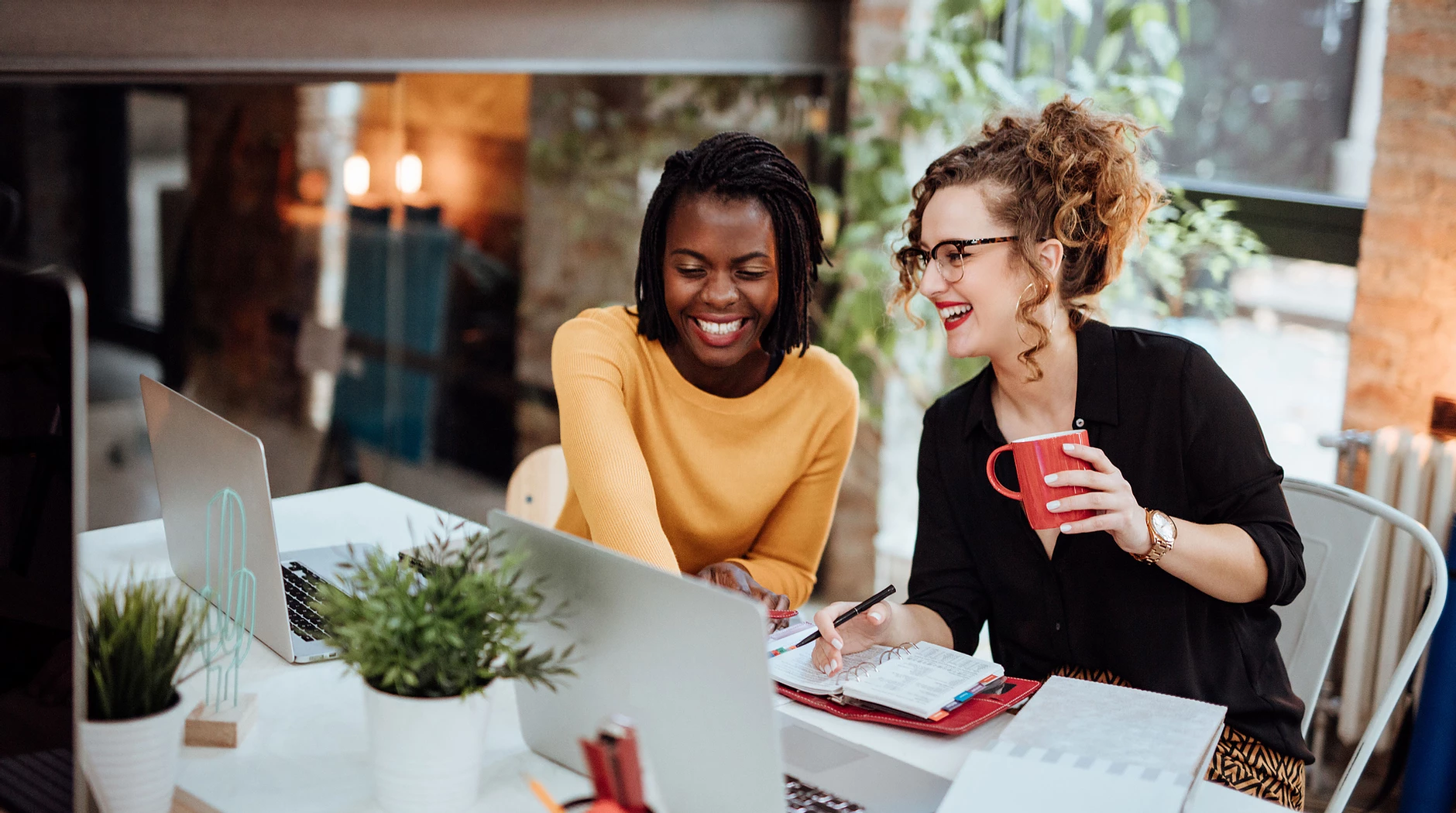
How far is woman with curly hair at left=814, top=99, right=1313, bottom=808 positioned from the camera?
1.57 metres

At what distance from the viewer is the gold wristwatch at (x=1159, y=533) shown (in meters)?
1.49

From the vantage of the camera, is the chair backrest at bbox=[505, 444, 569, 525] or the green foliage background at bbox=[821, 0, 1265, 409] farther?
the green foliage background at bbox=[821, 0, 1265, 409]

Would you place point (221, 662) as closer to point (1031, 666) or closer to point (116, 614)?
point (116, 614)

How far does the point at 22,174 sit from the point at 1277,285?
9.42 feet

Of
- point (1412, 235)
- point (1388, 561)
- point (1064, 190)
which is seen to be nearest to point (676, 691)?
point (1064, 190)

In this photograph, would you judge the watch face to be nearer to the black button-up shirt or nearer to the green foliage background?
the black button-up shirt

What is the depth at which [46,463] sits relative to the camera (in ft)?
3.04

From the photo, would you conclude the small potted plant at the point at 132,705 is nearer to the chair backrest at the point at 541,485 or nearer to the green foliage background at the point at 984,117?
the chair backrest at the point at 541,485

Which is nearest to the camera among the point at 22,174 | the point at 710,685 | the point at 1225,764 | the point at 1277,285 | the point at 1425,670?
the point at 710,685

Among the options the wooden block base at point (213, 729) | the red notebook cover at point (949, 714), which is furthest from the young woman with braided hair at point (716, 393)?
the wooden block base at point (213, 729)

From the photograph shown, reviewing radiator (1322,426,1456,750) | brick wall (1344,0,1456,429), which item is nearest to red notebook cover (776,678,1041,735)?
radiator (1322,426,1456,750)

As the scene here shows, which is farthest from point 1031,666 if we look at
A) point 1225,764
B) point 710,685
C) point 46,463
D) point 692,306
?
point 46,463

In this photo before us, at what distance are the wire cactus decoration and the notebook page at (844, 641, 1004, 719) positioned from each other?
69 centimetres

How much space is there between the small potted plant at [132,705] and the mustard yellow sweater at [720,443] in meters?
0.67
